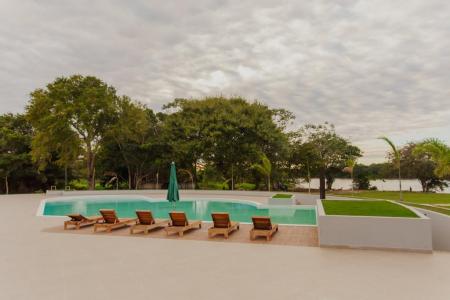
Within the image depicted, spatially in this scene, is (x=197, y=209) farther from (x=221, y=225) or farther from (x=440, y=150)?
(x=440, y=150)

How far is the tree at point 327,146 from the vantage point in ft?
103

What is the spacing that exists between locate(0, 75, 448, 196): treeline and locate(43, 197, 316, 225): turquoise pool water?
20.4ft

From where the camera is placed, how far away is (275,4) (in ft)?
42.7

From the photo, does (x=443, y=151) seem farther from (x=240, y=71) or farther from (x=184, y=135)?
(x=184, y=135)

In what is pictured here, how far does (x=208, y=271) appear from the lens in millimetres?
6039

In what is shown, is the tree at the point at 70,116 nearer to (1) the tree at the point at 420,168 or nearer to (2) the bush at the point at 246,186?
(2) the bush at the point at 246,186

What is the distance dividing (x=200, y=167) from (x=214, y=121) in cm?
585

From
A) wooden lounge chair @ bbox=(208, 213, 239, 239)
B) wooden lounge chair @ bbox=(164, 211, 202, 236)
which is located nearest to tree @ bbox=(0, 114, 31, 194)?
wooden lounge chair @ bbox=(164, 211, 202, 236)

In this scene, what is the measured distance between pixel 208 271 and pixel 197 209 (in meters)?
12.7

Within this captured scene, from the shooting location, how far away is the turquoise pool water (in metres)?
14.7

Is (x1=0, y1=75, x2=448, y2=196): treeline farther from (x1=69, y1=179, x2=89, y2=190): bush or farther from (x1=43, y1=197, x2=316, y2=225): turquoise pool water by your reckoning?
(x1=43, y1=197, x2=316, y2=225): turquoise pool water

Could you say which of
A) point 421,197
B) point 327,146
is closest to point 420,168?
point 327,146

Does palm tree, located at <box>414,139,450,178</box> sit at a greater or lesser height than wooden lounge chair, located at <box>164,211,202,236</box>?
greater

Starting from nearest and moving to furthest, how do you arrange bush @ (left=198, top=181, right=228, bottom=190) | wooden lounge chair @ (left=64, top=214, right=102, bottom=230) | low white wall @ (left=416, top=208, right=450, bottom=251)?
low white wall @ (left=416, top=208, right=450, bottom=251), wooden lounge chair @ (left=64, top=214, right=102, bottom=230), bush @ (left=198, top=181, right=228, bottom=190)
